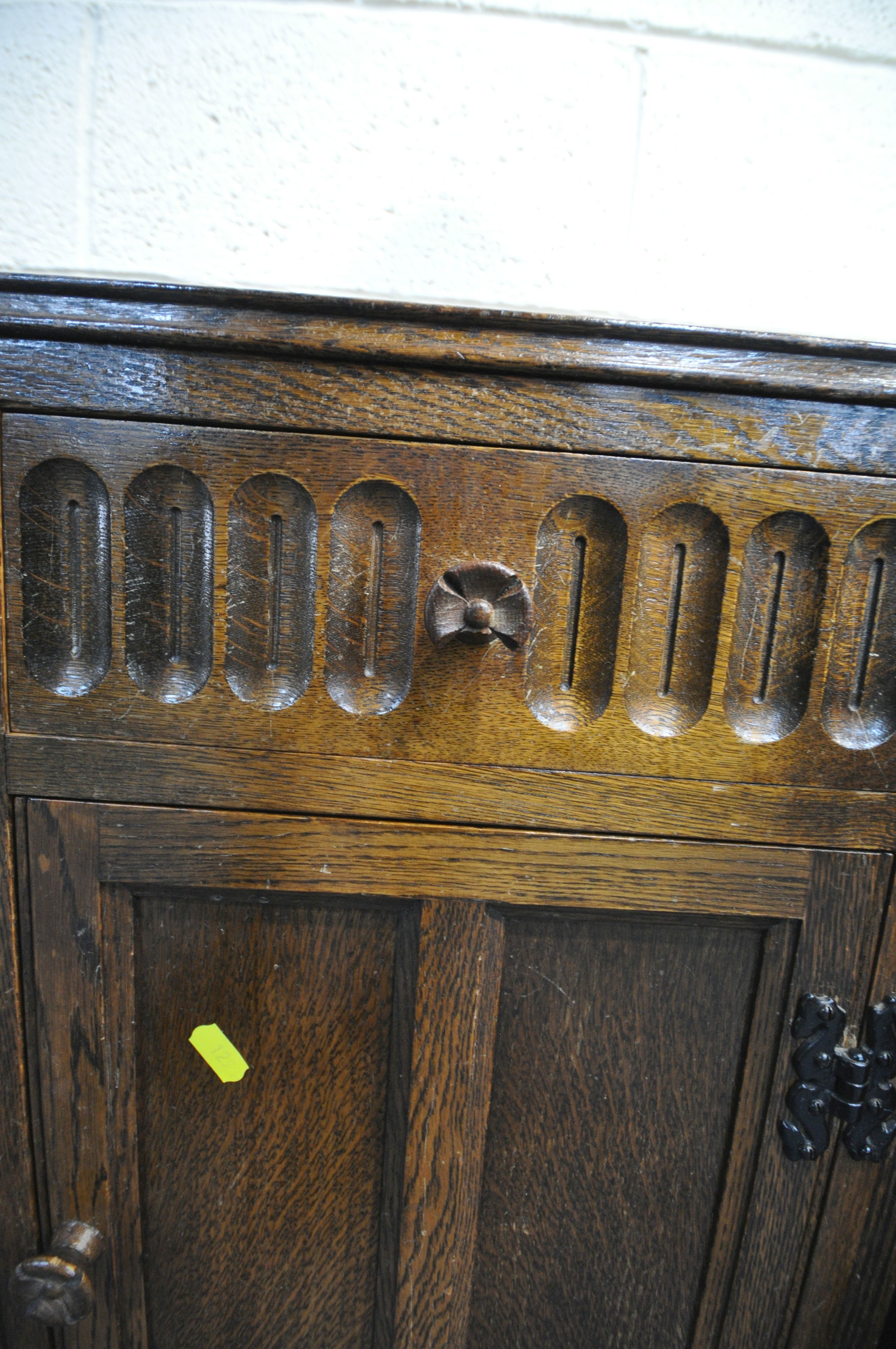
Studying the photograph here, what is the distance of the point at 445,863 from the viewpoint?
1.69ft

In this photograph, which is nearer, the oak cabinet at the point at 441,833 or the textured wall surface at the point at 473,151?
the oak cabinet at the point at 441,833

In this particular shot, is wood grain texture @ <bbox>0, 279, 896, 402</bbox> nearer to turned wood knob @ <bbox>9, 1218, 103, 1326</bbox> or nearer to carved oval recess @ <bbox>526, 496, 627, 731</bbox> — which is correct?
carved oval recess @ <bbox>526, 496, 627, 731</bbox>

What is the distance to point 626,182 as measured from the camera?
29.0 inches

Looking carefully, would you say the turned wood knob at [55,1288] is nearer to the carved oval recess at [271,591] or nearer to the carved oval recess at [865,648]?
the carved oval recess at [271,591]

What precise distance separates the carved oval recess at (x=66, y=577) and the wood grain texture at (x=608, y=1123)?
0.38 meters

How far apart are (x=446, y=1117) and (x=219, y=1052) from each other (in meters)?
0.19

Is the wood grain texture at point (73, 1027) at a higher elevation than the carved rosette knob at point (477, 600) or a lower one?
lower

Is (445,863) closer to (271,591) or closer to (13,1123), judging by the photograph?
(271,591)

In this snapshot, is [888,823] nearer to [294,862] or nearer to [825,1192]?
[825,1192]

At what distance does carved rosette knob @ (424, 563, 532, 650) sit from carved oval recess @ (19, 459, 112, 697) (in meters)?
0.24

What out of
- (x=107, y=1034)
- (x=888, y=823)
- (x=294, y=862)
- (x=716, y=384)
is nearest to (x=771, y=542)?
(x=716, y=384)

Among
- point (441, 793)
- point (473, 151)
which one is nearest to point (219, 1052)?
point (441, 793)

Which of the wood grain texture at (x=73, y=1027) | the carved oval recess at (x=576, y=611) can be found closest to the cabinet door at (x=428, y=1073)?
the wood grain texture at (x=73, y=1027)

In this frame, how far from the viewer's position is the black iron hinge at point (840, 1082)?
522 millimetres
